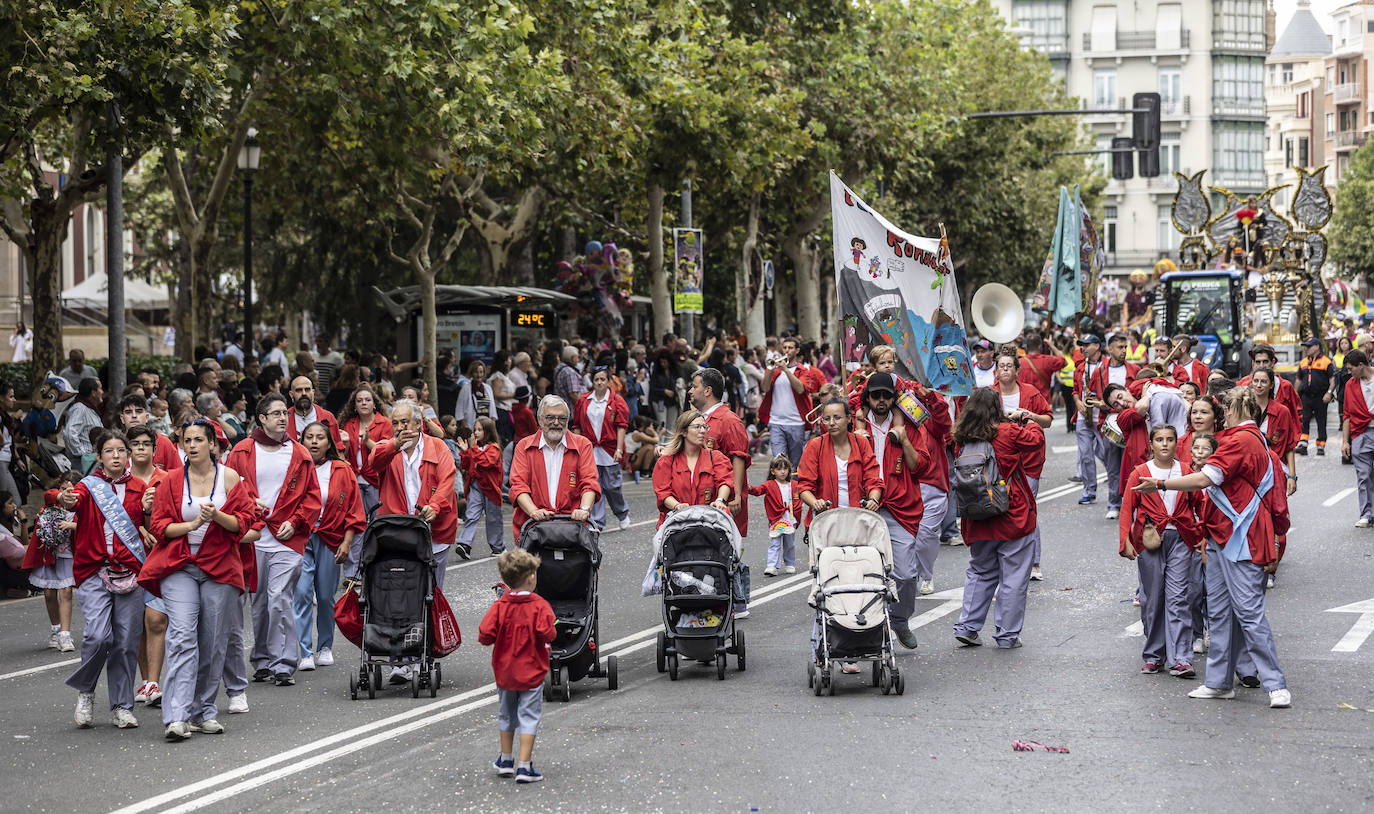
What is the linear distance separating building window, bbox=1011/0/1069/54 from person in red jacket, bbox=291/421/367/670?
267 ft

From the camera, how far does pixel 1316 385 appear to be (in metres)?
23.9

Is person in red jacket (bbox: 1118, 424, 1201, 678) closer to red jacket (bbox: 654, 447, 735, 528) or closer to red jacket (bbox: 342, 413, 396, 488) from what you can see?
red jacket (bbox: 654, 447, 735, 528)

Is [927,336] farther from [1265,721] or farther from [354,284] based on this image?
[354,284]

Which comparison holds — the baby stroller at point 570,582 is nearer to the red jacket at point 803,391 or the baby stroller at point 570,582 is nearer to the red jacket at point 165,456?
the red jacket at point 165,456

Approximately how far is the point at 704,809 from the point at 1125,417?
827 cm

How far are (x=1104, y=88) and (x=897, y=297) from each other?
7928 cm

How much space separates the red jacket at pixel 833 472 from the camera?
10.4 meters

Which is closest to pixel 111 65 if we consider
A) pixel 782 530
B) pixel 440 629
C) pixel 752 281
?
pixel 782 530

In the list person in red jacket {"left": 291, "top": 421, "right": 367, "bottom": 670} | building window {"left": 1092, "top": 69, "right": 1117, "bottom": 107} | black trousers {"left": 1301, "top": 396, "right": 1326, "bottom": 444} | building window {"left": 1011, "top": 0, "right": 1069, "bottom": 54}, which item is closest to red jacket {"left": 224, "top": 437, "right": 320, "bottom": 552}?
person in red jacket {"left": 291, "top": 421, "right": 367, "bottom": 670}

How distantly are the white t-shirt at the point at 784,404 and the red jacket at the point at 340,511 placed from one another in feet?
22.7

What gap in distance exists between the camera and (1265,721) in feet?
29.0

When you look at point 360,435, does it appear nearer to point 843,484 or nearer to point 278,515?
point 278,515

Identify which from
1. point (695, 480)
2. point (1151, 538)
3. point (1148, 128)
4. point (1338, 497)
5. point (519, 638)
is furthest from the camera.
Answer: point (1148, 128)

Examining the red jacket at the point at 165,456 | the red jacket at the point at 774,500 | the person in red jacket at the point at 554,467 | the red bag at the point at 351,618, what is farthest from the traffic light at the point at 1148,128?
the red bag at the point at 351,618
